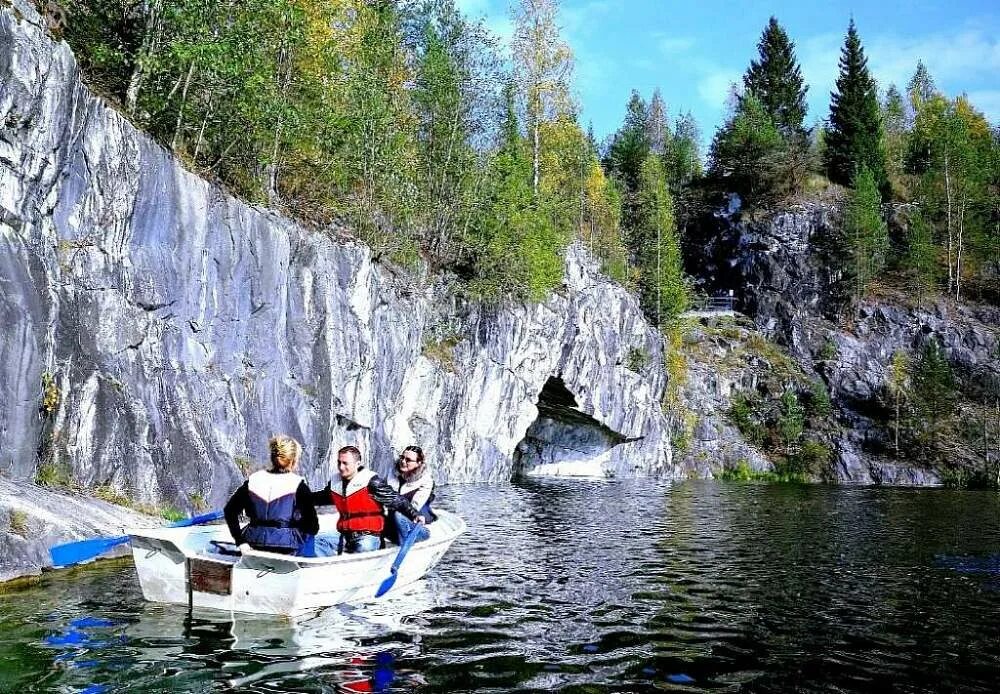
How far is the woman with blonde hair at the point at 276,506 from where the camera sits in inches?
380

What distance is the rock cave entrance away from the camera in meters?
50.8

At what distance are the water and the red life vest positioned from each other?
1.14 metres

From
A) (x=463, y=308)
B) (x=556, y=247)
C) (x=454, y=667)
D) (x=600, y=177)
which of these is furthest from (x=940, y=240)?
(x=454, y=667)

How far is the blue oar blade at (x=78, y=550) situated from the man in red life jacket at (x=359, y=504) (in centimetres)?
271

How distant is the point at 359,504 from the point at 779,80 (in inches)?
3225

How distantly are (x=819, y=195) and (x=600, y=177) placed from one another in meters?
24.2

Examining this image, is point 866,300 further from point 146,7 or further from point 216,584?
point 216,584

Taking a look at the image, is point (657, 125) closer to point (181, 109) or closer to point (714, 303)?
point (714, 303)

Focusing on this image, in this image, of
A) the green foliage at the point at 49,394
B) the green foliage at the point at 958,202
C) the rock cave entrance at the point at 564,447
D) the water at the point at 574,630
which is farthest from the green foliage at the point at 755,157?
the green foliage at the point at 49,394

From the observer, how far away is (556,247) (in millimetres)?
45844

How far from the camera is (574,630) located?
31.8 ft

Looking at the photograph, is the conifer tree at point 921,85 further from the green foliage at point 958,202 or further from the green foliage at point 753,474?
the green foliage at point 753,474

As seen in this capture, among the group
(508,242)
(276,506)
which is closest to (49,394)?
(276,506)

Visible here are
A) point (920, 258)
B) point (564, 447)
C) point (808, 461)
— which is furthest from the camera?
point (920, 258)
